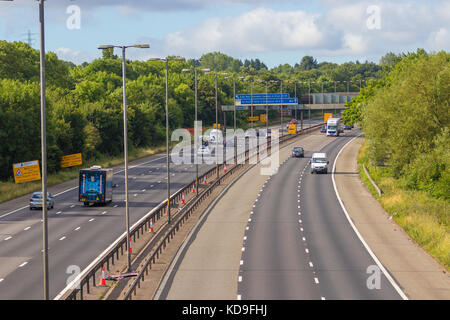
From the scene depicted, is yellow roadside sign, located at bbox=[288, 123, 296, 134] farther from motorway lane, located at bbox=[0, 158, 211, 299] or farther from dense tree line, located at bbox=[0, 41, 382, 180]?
motorway lane, located at bbox=[0, 158, 211, 299]

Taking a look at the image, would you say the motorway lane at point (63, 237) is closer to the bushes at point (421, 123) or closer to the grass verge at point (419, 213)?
the grass verge at point (419, 213)

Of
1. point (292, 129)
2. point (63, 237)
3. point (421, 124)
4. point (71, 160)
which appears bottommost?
point (63, 237)

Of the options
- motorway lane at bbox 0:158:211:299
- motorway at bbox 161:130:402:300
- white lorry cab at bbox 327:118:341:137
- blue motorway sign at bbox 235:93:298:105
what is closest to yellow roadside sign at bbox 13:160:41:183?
motorway lane at bbox 0:158:211:299

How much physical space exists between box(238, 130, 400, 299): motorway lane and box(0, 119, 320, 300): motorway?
29.4 ft

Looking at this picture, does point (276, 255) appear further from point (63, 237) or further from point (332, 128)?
point (332, 128)

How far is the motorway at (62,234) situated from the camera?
30422 mm

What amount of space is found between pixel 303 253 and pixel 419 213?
16.2 metres

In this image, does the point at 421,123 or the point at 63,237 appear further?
the point at 421,123

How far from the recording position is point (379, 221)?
47500 mm

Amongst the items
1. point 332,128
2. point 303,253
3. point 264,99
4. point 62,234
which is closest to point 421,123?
point 303,253

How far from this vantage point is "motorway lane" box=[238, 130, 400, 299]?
28156 millimetres

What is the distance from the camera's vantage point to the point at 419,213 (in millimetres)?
48656

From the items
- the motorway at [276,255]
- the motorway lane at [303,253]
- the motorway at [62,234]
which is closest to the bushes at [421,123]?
the motorway lane at [303,253]

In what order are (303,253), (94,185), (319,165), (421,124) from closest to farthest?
(303,253)
(94,185)
(421,124)
(319,165)
